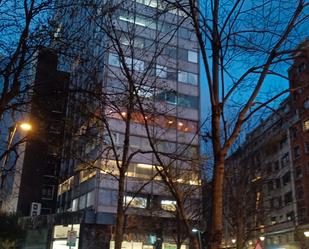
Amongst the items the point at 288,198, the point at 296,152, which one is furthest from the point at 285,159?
the point at 288,198

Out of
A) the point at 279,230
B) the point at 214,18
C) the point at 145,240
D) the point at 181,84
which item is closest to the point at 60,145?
the point at 214,18

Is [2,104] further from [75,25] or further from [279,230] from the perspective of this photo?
[279,230]

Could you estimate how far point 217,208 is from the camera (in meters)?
9.89

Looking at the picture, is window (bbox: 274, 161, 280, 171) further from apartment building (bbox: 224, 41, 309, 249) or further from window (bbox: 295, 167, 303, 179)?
window (bbox: 295, 167, 303, 179)

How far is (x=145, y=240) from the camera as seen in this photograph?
4562 cm

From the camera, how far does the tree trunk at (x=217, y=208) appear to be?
9617mm

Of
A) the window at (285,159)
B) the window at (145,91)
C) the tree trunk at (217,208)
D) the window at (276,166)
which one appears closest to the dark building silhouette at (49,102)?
the window at (145,91)

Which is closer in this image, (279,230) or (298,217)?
(298,217)

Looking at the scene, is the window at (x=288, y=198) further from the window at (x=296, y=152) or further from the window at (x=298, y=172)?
the window at (x=296, y=152)

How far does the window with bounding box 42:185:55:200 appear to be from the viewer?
6116 centimetres

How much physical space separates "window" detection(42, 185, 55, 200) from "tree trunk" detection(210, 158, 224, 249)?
5356 cm

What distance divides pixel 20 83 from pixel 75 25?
7.30 ft

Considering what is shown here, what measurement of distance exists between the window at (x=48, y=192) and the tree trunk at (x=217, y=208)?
5356 cm

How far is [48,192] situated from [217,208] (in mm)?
54441
